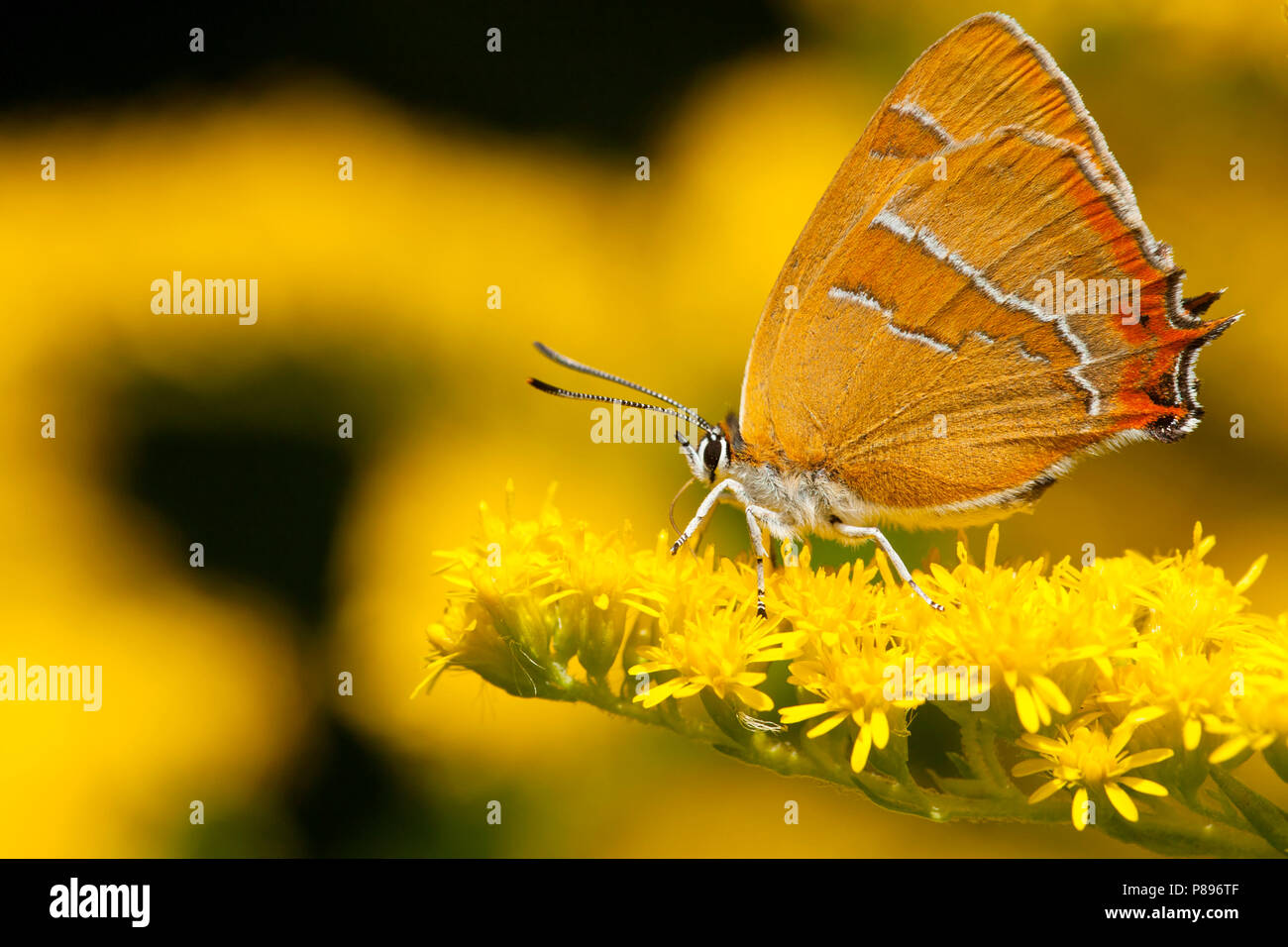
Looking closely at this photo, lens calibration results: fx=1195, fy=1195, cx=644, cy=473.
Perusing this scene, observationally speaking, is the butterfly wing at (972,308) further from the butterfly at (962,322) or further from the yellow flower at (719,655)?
the yellow flower at (719,655)

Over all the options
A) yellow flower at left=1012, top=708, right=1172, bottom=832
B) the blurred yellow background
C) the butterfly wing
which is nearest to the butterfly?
the butterfly wing

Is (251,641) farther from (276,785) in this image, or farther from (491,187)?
(491,187)

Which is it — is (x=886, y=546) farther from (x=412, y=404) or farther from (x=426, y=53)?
(x=426, y=53)

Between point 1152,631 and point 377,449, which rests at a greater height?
point 377,449

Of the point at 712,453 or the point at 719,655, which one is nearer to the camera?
the point at 719,655

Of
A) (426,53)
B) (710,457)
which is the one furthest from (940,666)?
(426,53)

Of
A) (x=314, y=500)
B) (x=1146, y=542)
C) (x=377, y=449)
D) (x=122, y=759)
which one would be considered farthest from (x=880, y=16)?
(x=122, y=759)

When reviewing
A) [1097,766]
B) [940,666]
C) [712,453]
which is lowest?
[1097,766]
